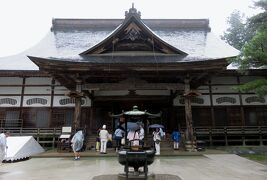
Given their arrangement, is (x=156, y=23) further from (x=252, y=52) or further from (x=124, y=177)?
(x=124, y=177)

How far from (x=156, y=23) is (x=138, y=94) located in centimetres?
993

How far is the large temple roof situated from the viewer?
53.5ft

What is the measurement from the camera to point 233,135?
53.3ft

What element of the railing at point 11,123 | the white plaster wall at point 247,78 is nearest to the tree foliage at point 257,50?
the white plaster wall at point 247,78

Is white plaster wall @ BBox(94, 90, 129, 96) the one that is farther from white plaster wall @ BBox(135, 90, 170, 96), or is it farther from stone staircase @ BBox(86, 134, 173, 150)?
stone staircase @ BBox(86, 134, 173, 150)

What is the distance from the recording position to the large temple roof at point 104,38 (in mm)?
16312

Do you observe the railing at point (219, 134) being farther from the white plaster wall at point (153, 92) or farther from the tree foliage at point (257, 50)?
the tree foliage at point (257, 50)

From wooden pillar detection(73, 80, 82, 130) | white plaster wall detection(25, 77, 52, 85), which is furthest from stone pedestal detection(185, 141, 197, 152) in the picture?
white plaster wall detection(25, 77, 52, 85)

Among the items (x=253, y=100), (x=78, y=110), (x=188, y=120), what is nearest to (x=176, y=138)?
(x=188, y=120)

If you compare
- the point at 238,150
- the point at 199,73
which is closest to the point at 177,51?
the point at 199,73

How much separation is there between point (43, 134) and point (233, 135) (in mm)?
13069

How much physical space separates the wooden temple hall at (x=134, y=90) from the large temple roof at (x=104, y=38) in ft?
0.29

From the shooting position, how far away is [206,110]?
17.5m

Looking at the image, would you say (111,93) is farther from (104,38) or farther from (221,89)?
(221,89)
